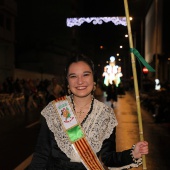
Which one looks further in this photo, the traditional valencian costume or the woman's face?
the woman's face

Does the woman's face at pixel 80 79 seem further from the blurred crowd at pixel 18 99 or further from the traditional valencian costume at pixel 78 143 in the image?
the blurred crowd at pixel 18 99

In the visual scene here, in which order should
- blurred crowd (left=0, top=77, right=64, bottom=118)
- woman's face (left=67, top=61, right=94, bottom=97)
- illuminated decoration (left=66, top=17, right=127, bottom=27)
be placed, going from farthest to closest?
1. illuminated decoration (left=66, top=17, right=127, bottom=27)
2. blurred crowd (left=0, top=77, right=64, bottom=118)
3. woman's face (left=67, top=61, right=94, bottom=97)

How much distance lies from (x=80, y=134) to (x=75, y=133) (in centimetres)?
4

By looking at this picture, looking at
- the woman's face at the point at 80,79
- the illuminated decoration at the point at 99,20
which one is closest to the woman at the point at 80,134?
the woman's face at the point at 80,79

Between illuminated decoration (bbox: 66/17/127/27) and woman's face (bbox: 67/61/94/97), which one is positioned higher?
illuminated decoration (bbox: 66/17/127/27)

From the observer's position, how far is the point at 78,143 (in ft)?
9.68

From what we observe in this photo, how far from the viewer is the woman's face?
3074 mm

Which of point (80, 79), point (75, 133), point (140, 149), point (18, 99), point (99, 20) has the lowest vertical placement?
point (18, 99)

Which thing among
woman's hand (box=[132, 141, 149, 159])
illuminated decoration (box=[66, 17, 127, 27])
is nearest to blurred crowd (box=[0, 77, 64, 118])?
illuminated decoration (box=[66, 17, 127, 27])

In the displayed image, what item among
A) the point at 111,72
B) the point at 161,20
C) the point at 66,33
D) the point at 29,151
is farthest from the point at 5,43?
the point at 66,33

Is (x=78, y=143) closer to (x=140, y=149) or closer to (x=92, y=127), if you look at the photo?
(x=92, y=127)

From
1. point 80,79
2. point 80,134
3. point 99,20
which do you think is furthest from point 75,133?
point 99,20

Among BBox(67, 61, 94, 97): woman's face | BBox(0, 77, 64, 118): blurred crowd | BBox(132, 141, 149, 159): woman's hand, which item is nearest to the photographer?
BBox(132, 141, 149, 159): woman's hand

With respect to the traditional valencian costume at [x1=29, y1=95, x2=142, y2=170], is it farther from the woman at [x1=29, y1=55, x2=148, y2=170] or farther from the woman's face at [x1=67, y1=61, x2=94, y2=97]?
the woman's face at [x1=67, y1=61, x2=94, y2=97]
